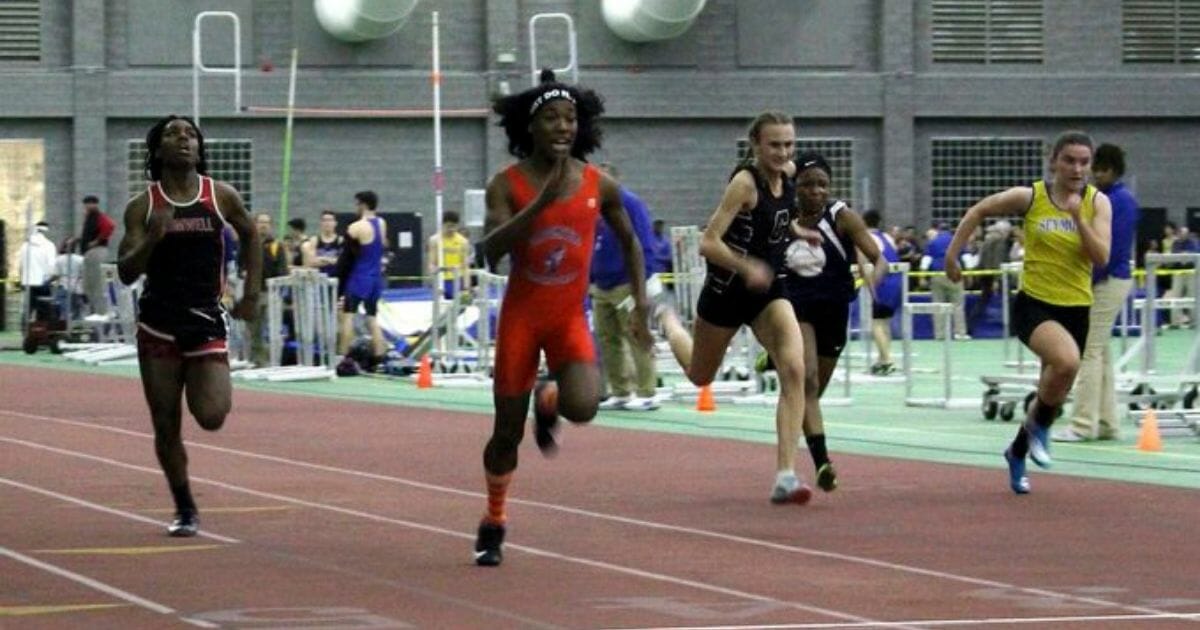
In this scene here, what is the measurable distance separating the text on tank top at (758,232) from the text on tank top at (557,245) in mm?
2807

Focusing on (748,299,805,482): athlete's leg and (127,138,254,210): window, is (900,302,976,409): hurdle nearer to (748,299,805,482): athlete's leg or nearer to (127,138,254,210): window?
(748,299,805,482): athlete's leg

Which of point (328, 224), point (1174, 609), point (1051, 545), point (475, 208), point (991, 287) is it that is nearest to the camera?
point (1174, 609)

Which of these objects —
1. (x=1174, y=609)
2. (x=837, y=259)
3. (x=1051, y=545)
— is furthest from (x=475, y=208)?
(x=1174, y=609)

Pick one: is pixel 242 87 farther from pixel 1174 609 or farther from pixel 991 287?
pixel 1174 609

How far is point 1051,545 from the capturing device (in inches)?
506

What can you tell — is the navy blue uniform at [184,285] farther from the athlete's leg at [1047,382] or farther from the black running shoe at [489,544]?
the athlete's leg at [1047,382]

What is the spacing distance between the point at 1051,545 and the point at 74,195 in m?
37.2

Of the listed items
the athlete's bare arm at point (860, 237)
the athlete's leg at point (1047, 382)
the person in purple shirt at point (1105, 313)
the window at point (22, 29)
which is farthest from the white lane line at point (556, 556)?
the window at point (22, 29)

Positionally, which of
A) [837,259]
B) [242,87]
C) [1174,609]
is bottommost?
[1174,609]

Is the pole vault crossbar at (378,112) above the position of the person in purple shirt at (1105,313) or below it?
above

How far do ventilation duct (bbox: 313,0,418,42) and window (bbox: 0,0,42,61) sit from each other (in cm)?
491

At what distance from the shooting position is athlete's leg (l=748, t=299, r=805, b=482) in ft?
49.0

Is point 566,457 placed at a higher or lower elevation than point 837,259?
lower

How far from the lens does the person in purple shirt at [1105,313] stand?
19594mm
